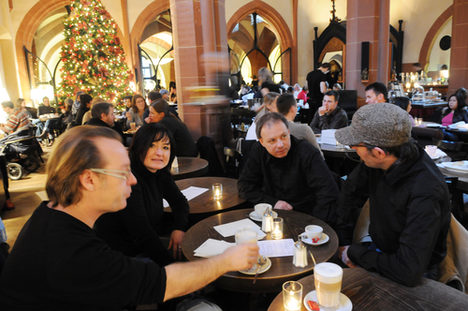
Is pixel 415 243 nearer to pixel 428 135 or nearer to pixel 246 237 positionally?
pixel 246 237

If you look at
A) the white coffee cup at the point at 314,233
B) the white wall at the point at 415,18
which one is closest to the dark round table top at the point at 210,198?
the white coffee cup at the point at 314,233

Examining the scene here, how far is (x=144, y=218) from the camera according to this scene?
6.46ft

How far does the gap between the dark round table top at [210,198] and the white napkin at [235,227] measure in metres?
0.34

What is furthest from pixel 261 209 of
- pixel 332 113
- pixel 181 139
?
pixel 332 113

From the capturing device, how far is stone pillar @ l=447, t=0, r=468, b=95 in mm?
9219

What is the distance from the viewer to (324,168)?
2.42 metres

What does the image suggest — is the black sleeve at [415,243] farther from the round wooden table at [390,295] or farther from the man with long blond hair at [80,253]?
the man with long blond hair at [80,253]

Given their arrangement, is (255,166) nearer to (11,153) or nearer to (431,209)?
(431,209)

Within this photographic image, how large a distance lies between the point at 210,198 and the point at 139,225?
0.77 metres

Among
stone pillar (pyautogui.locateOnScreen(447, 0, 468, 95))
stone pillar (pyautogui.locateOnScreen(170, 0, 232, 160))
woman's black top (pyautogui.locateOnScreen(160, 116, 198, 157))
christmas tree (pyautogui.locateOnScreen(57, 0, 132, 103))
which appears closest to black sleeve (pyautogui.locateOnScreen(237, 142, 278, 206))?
woman's black top (pyautogui.locateOnScreen(160, 116, 198, 157))

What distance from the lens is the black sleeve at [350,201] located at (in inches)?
74.9

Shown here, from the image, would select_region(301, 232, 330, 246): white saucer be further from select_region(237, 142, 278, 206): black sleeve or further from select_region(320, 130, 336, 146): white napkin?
select_region(320, 130, 336, 146): white napkin

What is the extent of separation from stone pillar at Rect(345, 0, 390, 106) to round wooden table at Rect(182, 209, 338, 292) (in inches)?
247

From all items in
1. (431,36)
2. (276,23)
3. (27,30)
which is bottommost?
(431,36)
